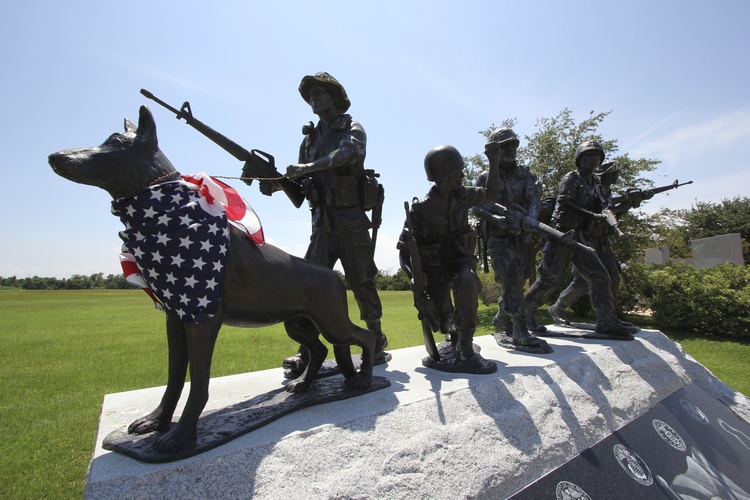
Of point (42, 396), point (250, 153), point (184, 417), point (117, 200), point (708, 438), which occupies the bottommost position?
point (708, 438)

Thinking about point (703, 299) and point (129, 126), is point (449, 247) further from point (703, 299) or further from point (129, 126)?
point (703, 299)

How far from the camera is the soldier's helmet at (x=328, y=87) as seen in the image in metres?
4.13

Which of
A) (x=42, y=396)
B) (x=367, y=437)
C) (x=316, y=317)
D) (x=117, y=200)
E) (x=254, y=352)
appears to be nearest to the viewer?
(x=117, y=200)

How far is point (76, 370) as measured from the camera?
6.98 metres

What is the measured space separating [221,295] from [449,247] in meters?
2.52

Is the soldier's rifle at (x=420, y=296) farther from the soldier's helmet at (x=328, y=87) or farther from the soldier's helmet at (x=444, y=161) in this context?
the soldier's helmet at (x=328, y=87)

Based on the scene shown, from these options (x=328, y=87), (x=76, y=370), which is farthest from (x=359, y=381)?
(x=76, y=370)

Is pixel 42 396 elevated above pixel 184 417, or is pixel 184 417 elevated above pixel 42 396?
pixel 184 417

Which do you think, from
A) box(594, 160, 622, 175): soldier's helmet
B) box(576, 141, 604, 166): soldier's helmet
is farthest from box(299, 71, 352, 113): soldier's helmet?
box(594, 160, 622, 175): soldier's helmet

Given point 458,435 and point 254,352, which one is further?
point 254,352

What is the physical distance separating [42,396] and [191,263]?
4.99 meters

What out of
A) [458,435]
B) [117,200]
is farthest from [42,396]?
[458,435]

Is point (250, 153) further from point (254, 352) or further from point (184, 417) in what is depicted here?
point (254, 352)

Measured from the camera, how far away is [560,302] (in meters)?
7.27
